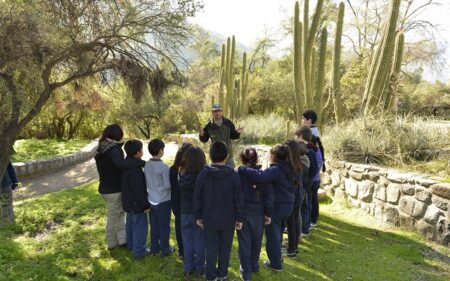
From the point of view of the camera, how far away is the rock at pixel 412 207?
4.56 metres

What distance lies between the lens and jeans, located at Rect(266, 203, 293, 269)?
11.8 feet

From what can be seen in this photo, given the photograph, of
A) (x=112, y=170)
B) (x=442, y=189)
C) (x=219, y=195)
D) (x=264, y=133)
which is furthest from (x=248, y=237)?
(x=264, y=133)

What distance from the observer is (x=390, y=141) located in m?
6.00

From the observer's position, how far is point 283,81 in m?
20.7

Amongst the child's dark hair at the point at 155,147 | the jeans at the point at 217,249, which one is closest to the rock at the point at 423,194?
the jeans at the point at 217,249

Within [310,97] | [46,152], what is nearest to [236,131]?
[310,97]

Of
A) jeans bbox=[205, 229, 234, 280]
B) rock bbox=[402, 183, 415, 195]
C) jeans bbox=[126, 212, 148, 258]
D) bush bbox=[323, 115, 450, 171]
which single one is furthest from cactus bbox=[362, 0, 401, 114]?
jeans bbox=[126, 212, 148, 258]

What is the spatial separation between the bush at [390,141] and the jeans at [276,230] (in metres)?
3.04

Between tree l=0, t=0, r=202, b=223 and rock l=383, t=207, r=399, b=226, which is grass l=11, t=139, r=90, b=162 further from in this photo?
rock l=383, t=207, r=399, b=226

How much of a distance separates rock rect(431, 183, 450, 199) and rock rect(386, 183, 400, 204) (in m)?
0.63

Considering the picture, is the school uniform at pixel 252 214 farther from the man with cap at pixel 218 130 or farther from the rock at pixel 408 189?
the rock at pixel 408 189

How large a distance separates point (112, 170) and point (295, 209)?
2269 mm

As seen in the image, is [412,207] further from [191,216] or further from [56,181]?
[56,181]

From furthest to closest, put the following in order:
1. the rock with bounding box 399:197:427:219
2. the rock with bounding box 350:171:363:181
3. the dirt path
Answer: the dirt path
the rock with bounding box 350:171:363:181
the rock with bounding box 399:197:427:219
